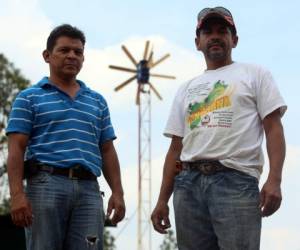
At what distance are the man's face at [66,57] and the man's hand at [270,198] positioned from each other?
1.43 m

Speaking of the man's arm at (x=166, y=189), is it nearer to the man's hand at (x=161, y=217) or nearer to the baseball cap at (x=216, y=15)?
the man's hand at (x=161, y=217)

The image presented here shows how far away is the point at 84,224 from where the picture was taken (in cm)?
426

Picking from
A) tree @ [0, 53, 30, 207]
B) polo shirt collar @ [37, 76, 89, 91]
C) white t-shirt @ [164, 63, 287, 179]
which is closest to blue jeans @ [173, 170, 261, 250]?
white t-shirt @ [164, 63, 287, 179]

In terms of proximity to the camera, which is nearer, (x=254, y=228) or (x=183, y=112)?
(x=254, y=228)

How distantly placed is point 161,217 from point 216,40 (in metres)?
1.10

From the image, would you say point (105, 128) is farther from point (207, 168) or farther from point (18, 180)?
point (207, 168)

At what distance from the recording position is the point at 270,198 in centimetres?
388

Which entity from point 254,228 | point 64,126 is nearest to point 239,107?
point 254,228

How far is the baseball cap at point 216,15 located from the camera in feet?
14.5

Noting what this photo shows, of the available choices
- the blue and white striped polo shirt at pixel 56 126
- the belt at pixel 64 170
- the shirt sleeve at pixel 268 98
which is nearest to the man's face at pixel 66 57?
the blue and white striped polo shirt at pixel 56 126

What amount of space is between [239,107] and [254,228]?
688 mm

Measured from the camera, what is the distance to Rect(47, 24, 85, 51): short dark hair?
15.3 ft

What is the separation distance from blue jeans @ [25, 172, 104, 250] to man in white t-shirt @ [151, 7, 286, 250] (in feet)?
1.33

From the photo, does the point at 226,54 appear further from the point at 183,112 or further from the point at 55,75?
the point at 55,75
